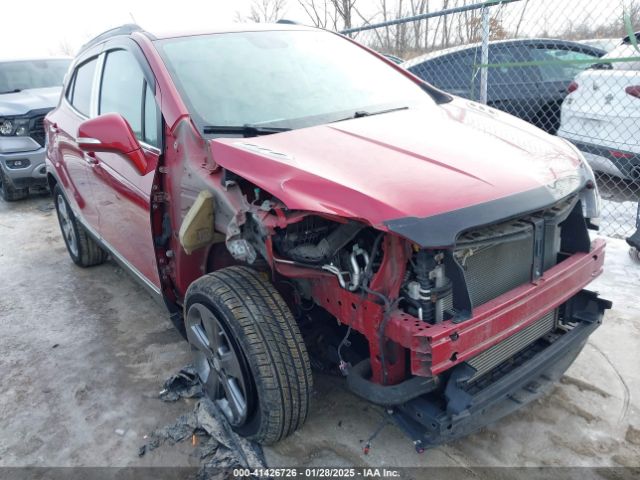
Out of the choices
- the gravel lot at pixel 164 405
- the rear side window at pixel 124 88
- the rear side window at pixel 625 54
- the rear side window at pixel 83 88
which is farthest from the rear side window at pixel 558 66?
the rear side window at pixel 83 88

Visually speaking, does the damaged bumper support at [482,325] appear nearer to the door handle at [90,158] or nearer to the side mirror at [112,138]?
the side mirror at [112,138]

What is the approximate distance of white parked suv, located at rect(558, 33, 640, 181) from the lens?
483 centimetres

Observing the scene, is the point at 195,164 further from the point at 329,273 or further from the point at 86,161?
the point at 86,161

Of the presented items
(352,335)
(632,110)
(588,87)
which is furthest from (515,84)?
(352,335)

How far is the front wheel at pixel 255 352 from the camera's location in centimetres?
216

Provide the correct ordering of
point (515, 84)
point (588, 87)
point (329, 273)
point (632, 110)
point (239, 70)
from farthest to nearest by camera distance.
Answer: point (515, 84), point (588, 87), point (632, 110), point (239, 70), point (329, 273)

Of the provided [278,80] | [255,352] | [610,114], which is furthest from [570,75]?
[255,352]

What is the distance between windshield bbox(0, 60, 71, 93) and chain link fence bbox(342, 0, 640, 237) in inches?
196

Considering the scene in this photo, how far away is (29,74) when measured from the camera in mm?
8125

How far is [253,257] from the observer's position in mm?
2217

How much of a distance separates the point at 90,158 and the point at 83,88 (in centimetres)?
79

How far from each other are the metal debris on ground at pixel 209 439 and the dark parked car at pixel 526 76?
4685 millimetres

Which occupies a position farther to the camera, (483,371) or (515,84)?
(515,84)

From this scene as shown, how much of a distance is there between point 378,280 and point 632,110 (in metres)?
4.17
